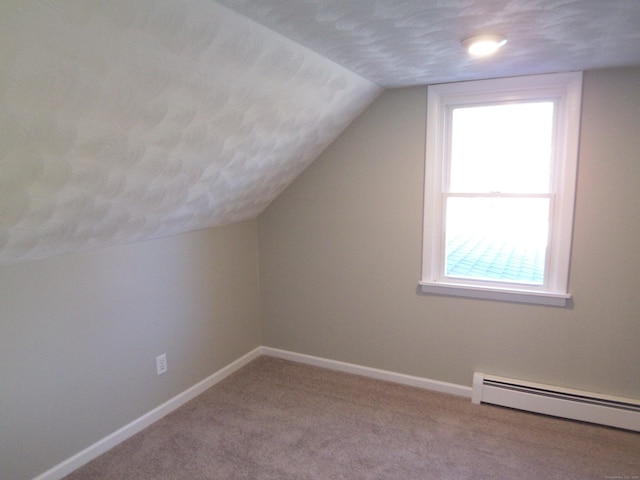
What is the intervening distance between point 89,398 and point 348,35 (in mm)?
2156

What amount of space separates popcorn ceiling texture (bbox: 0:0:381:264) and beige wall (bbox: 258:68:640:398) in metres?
0.51

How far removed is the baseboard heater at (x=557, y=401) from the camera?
2.42m

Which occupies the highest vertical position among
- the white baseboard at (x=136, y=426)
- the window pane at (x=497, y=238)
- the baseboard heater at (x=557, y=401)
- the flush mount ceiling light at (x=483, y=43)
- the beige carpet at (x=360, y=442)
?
the flush mount ceiling light at (x=483, y=43)

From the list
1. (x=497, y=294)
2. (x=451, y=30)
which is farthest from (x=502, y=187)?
(x=451, y=30)

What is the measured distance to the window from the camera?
2432 mm

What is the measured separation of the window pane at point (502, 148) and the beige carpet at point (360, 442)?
1.41 m

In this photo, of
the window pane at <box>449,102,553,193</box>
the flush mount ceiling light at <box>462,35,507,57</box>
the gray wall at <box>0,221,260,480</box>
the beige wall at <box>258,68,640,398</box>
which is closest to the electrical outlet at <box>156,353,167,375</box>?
the gray wall at <box>0,221,260,480</box>

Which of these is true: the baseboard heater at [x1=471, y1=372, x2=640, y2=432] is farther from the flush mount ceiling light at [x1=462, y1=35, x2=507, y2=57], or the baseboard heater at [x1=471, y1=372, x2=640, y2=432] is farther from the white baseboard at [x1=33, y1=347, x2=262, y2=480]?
the flush mount ceiling light at [x1=462, y1=35, x2=507, y2=57]

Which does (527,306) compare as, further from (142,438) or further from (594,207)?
(142,438)

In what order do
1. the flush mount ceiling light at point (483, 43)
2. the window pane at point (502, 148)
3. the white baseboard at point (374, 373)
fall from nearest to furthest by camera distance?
1. the flush mount ceiling light at point (483, 43)
2. the window pane at point (502, 148)
3. the white baseboard at point (374, 373)

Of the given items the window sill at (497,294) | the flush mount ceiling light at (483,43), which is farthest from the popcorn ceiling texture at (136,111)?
the window sill at (497,294)

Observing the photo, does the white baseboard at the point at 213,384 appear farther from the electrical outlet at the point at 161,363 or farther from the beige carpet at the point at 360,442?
the electrical outlet at the point at 161,363

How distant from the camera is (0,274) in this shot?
1.82 meters

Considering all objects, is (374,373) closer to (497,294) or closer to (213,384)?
(497,294)
